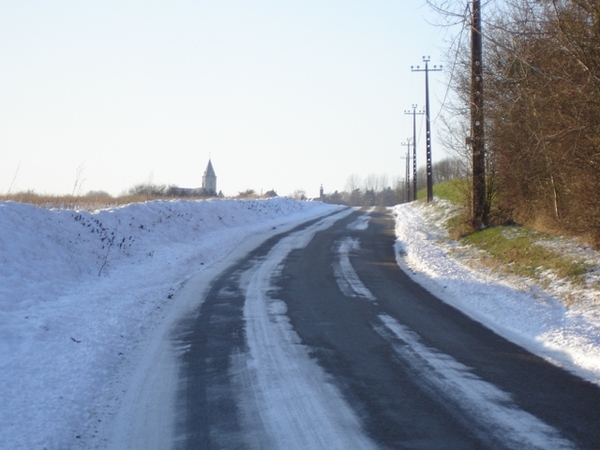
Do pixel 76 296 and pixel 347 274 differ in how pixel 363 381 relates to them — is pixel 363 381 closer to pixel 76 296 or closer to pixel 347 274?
pixel 76 296

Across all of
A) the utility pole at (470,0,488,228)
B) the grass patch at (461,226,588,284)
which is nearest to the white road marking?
the grass patch at (461,226,588,284)

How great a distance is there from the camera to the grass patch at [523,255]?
12.5 m

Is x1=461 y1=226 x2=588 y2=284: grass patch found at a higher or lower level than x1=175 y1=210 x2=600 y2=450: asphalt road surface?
higher

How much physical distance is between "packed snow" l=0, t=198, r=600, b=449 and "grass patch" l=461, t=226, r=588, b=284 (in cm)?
67

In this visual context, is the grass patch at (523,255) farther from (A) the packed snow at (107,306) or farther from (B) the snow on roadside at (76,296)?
(B) the snow on roadside at (76,296)

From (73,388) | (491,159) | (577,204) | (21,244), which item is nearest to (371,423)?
(73,388)

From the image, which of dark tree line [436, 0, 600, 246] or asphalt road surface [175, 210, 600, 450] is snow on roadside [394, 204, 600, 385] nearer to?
asphalt road surface [175, 210, 600, 450]

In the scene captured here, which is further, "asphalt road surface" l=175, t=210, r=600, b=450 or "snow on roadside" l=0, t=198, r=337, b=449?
"snow on roadside" l=0, t=198, r=337, b=449

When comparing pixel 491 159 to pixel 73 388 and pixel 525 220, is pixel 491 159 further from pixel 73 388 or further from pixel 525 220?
pixel 73 388

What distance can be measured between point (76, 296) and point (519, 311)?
26.8ft

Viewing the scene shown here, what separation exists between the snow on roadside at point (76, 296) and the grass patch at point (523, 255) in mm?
7547

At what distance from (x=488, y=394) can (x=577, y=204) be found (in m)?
7.80

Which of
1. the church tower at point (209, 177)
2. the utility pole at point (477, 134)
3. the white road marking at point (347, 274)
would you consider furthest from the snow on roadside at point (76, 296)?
the church tower at point (209, 177)

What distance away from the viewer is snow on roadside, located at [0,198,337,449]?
6.68m
